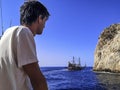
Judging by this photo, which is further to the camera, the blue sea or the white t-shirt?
the blue sea

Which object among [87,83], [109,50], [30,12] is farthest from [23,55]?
[109,50]

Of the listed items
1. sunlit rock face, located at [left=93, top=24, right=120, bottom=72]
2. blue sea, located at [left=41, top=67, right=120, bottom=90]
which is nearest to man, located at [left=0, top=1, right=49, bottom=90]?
blue sea, located at [left=41, top=67, right=120, bottom=90]

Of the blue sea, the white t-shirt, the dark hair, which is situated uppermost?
the dark hair

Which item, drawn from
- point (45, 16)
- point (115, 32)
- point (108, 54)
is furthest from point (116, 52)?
point (45, 16)

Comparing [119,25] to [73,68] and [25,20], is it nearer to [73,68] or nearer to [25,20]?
[73,68]

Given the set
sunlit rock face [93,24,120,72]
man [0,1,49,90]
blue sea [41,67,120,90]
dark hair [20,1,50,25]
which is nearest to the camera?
man [0,1,49,90]

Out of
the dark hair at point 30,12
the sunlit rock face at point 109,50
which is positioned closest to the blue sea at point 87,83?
the sunlit rock face at point 109,50

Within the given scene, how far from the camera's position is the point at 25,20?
2152 mm

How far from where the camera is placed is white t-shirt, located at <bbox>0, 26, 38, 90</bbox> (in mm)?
1980

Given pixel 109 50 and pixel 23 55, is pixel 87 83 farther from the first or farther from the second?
pixel 23 55

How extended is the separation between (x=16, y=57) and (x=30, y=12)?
0.35m

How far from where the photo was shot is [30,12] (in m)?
2.13

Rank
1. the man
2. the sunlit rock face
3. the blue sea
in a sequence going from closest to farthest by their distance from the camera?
the man < the blue sea < the sunlit rock face

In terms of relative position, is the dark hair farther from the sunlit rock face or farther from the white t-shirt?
the sunlit rock face
